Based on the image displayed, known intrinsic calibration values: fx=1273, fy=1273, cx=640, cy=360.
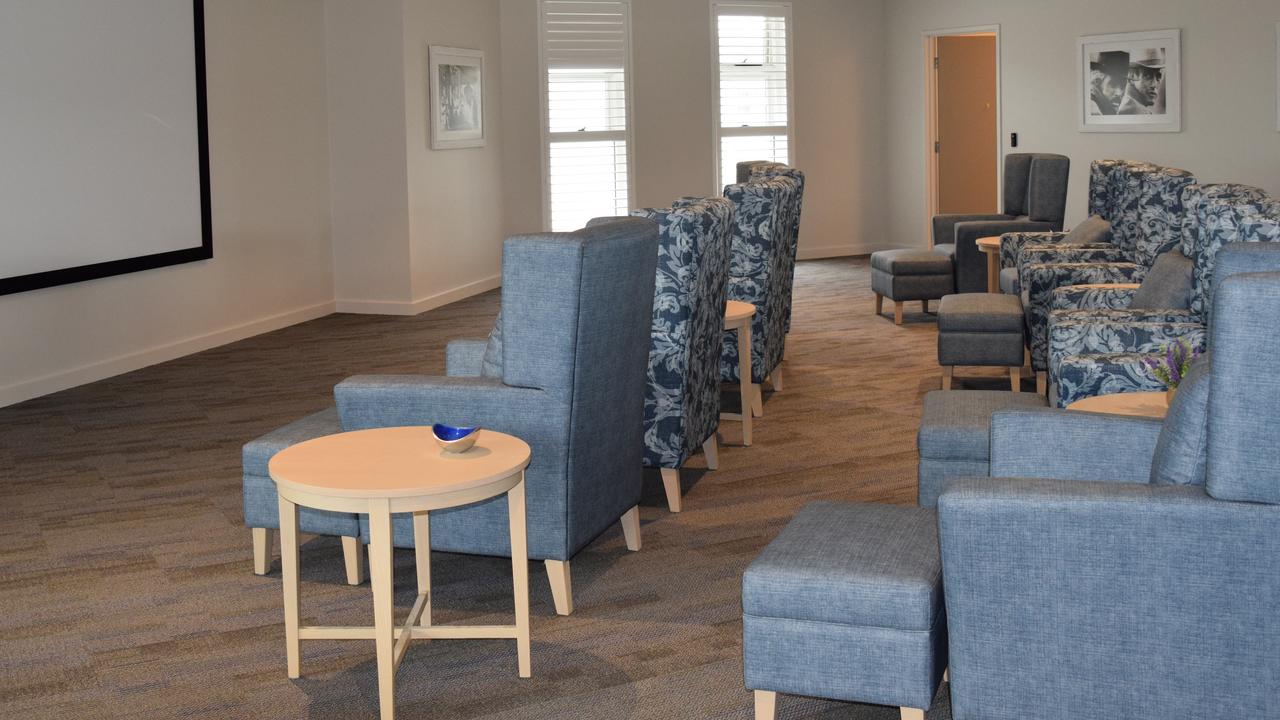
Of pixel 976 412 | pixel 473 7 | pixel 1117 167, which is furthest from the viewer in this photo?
pixel 473 7

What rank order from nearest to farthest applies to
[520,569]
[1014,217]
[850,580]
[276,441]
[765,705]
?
[850,580], [765,705], [520,569], [276,441], [1014,217]

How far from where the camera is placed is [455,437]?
3055mm

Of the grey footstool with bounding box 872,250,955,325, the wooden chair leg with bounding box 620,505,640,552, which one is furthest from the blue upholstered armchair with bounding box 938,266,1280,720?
the grey footstool with bounding box 872,250,955,325

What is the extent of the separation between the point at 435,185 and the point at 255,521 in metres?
6.20

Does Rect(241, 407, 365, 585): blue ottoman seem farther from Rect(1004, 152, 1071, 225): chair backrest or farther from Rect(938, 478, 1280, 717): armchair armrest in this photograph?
Rect(1004, 152, 1071, 225): chair backrest

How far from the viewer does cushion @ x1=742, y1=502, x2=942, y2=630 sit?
257 cm

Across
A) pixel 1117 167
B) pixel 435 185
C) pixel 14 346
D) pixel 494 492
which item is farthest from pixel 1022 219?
pixel 494 492

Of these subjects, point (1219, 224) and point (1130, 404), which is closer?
point (1130, 404)

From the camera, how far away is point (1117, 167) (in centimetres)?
714

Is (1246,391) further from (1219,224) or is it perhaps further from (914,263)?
(914,263)

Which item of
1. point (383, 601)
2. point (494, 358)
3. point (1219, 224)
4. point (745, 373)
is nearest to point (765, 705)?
point (383, 601)

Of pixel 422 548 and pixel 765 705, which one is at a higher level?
pixel 422 548

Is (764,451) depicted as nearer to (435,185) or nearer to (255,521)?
(255,521)

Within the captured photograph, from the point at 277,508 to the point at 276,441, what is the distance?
206mm
